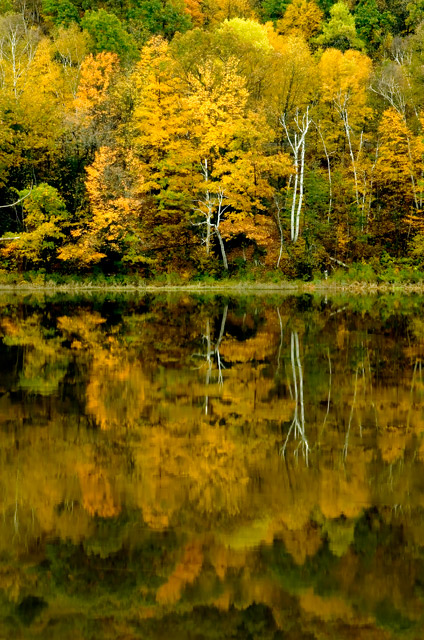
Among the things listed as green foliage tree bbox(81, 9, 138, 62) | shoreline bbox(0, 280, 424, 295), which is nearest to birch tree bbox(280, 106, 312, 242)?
shoreline bbox(0, 280, 424, 295)

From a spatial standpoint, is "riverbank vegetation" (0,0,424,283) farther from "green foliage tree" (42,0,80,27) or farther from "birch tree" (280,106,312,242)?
"green foliage tree" (42,0,80,27)

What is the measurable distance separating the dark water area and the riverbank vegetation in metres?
32.0

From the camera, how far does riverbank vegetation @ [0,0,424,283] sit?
48938 mm

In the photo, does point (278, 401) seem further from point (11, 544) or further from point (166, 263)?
point (166, 263)

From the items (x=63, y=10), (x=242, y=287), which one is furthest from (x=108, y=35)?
(x=242, y=287)

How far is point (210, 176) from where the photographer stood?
51.1 metres

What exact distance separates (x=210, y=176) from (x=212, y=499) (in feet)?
145

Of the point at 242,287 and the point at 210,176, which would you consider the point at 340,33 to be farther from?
the point at 242,287

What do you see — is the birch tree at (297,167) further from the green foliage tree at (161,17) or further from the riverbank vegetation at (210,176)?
the green foliage tree at (161,17)

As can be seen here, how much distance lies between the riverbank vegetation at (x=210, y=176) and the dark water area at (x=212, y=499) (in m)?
32.0

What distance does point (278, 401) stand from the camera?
13211mm

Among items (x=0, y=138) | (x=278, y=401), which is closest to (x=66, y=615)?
(x=278, y=401)

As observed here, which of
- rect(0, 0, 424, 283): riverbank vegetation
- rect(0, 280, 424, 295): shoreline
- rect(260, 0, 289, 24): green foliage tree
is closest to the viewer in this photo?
rect(0, 280, 424, 295): shoreline

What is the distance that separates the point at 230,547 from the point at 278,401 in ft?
20.9
